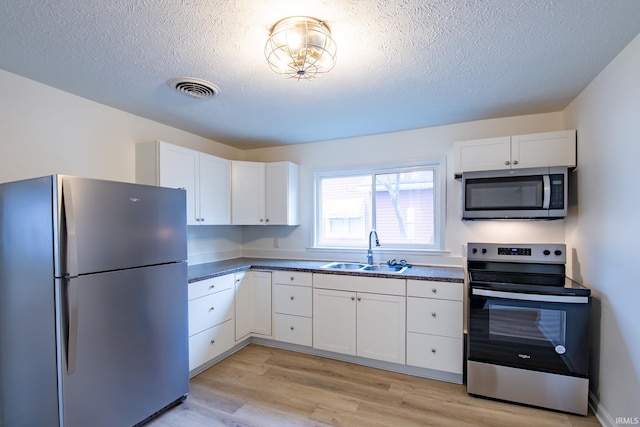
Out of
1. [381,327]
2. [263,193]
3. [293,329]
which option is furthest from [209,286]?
[381,327]

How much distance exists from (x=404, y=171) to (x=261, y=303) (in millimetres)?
2085

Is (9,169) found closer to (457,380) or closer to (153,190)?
(153,190)

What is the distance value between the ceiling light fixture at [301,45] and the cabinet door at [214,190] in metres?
1.67

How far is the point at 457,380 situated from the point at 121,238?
2.72m

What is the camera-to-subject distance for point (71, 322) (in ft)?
5.25

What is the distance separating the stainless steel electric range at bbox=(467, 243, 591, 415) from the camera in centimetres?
203

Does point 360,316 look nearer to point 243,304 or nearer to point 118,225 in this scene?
point 243,304

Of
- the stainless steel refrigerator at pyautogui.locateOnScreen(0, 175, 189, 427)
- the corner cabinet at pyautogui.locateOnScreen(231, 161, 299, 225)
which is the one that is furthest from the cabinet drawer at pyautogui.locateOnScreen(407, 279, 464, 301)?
the stainless steel refrigerator at pyautogui.locateOnScreen(0, 175, 189, 427)

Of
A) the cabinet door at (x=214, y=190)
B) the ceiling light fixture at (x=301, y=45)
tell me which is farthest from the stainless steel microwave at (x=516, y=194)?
the cabinet door at (x=214, y=190)

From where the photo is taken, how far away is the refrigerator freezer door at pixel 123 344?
5.33 feet

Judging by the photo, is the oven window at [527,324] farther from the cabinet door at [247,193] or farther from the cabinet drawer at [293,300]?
the cabinet door at [247,193]

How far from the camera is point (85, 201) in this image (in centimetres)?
168

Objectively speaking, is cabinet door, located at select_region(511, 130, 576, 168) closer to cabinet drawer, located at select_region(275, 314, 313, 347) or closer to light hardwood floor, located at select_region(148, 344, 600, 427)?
light hardwood floor, located at select_region(148, 344, 600, 427)

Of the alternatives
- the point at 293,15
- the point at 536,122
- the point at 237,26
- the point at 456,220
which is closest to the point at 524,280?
the point at 456,220
